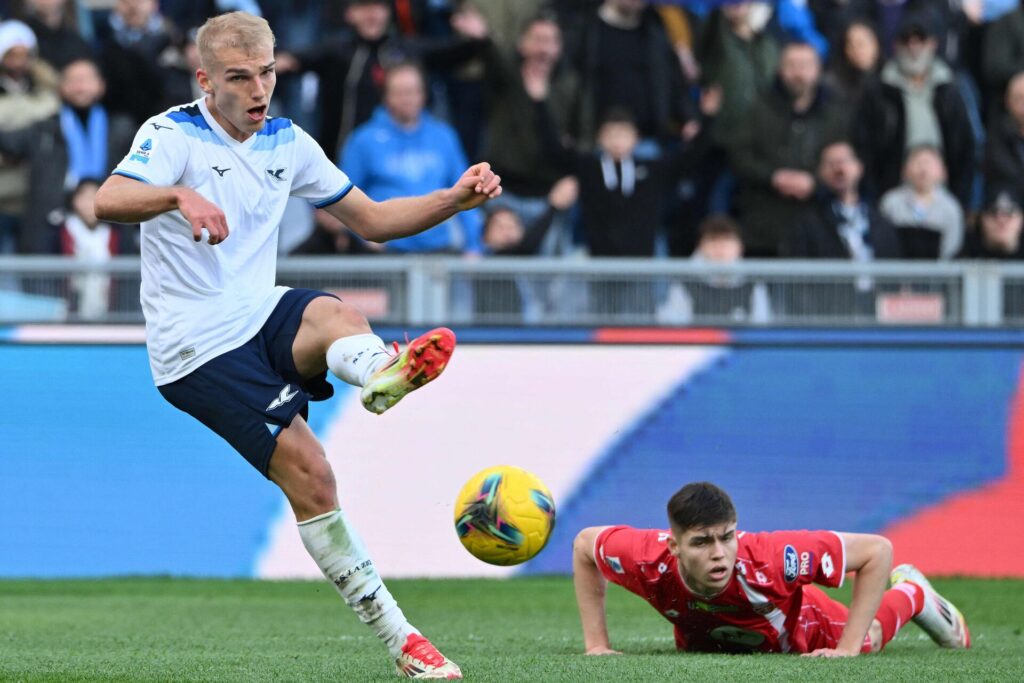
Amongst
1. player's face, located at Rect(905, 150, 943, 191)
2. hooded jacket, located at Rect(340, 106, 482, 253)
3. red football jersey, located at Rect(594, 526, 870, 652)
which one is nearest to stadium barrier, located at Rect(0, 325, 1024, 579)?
hooded jacket, located at Rect(340, 106, 482, 253)

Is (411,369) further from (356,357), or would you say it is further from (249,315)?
(249,315)

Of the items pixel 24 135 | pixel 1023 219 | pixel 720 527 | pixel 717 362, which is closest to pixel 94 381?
pixel 24 135

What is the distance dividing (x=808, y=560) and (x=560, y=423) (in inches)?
172

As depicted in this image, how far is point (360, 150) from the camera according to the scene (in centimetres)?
1220

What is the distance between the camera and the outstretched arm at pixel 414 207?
6.12 meters

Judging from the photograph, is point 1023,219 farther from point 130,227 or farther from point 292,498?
point 292,498

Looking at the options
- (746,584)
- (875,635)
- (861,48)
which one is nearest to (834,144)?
(861,48)

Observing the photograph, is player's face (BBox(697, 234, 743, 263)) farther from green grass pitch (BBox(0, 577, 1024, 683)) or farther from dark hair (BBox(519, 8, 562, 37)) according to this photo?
green grass pitch (BBox(0, 577, 1024, 683))

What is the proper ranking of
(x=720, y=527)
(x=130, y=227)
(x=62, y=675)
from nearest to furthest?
(x=62, y=675) → (x=720, y=527) → (x=130, y=227)

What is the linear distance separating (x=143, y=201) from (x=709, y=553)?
2484 millimetres

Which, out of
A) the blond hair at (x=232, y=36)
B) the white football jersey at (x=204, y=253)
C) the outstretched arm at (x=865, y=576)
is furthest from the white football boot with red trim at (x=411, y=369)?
the outstretched arm at (x=865, y=576)

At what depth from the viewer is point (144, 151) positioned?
230 inches

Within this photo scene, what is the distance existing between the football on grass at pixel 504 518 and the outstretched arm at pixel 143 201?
4.86 feet

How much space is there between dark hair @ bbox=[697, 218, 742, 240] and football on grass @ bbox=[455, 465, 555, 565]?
578cm
